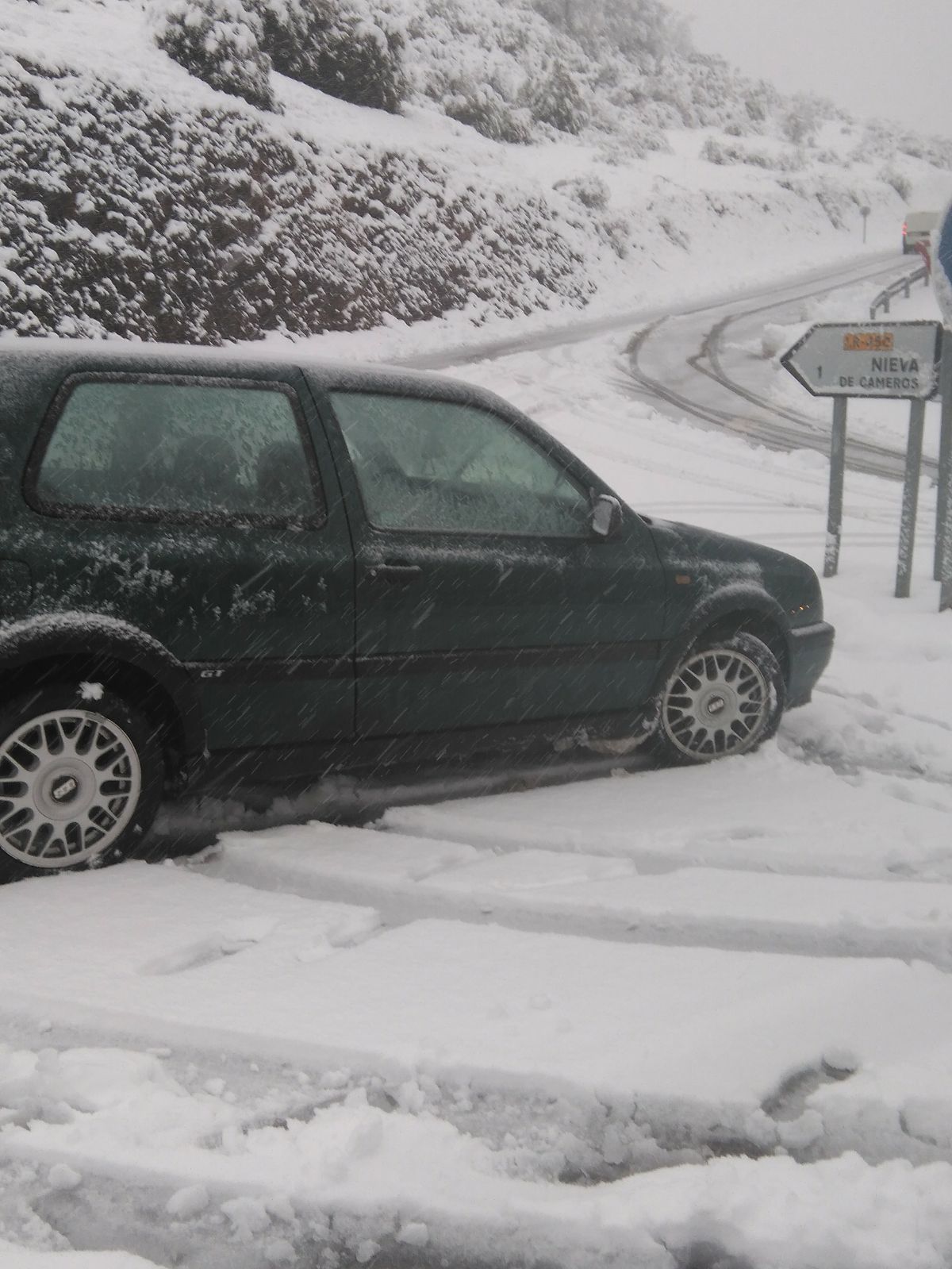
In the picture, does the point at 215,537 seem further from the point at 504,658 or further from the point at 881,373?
the point at 881,373

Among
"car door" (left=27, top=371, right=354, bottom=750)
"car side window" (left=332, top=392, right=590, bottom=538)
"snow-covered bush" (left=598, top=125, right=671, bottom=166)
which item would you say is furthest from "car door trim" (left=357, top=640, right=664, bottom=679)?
"snow-covered bush" (left=598, top=125, right=671, bottom=166)

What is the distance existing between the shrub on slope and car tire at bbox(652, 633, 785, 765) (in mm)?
12879

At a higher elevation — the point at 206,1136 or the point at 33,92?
the point at 33,92

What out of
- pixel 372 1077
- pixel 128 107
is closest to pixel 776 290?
pixel 128 107

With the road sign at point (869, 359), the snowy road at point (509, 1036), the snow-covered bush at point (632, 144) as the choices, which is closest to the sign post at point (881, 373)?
the road sign at point (869, 359)

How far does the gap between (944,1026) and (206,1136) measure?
1.75 metres

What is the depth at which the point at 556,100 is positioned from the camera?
4053cm

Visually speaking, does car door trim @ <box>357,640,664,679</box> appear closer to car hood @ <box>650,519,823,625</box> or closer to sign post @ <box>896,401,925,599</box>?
car hood @ <box>650,519,823,625</box>

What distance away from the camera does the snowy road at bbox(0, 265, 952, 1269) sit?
2.24 meters

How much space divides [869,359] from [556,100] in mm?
36417

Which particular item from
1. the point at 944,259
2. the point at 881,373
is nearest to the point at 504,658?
the point at 944,259

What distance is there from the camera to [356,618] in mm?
4105

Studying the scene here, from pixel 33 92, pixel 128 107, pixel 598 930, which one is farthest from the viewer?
pixel 128 107

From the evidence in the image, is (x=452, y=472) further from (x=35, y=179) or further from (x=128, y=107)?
(x=128, y=107)
